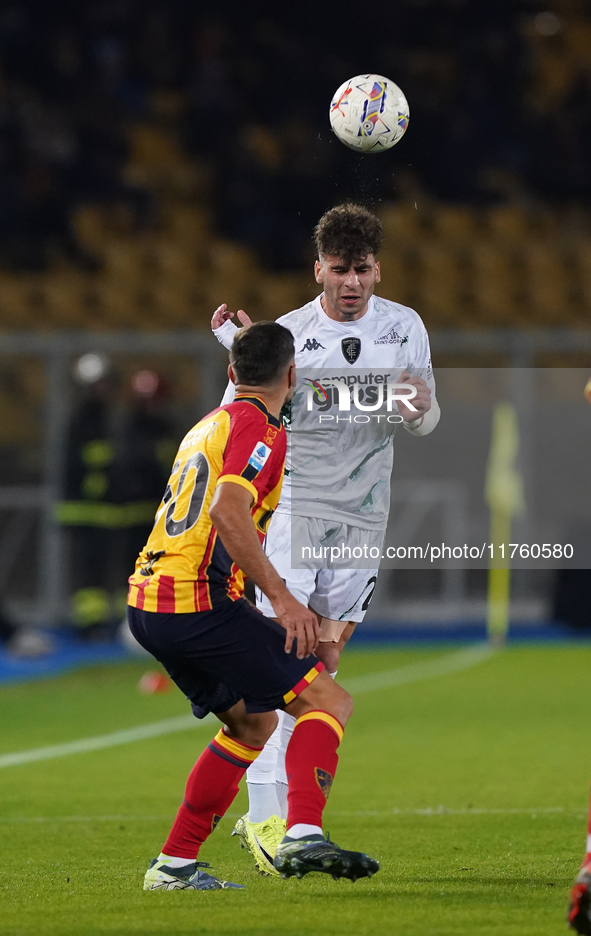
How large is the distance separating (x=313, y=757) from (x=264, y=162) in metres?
14.1

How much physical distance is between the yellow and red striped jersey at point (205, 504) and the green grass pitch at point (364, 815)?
919 mm

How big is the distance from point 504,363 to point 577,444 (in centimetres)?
111

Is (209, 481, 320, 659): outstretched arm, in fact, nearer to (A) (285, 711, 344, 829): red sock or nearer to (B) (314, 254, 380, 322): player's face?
(A) (285, 711, 344, 829): red sock

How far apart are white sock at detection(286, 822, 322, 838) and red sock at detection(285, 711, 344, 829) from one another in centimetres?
9

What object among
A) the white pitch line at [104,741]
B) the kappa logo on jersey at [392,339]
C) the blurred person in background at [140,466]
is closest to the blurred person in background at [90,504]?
the blurred person in background at [140,466]

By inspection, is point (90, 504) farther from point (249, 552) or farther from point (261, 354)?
point (249, 552)

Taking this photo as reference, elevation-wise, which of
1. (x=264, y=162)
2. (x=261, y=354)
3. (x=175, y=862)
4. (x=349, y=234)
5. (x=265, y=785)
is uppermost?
(x=264, y=162)

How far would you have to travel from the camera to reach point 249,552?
4.13 metres

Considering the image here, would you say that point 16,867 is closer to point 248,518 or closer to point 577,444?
point 248,518

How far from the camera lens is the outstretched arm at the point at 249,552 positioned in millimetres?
4129

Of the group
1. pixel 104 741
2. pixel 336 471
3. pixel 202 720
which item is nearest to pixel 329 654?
pixel 336 471

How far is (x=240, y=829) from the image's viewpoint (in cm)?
542

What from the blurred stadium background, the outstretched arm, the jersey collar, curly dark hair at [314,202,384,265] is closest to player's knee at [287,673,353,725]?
the outstretched arm

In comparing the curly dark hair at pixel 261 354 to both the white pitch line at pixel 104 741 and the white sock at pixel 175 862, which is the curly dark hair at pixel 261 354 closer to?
the white sock at pixel 175 862
